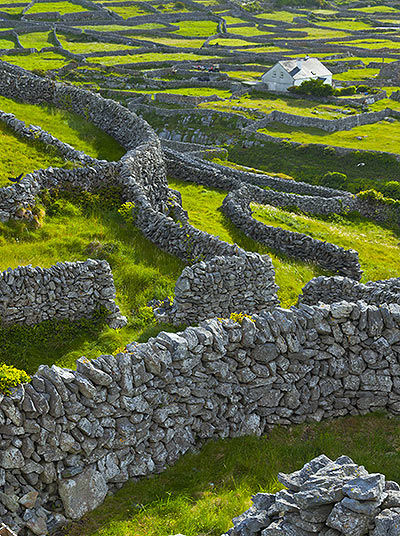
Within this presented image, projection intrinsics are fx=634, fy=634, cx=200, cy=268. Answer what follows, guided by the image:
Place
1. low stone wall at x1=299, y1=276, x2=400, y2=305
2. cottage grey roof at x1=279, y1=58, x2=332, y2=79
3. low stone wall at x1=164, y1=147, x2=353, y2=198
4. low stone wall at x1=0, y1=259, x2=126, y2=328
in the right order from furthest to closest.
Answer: cottage grey roof at x1=279, y1=58, x2=332, y2=79 → low stone wall at x1=164, y1=147, x2=353, y2=198 → low stone wall at x1=299, y1=276, x2=400, y2=305 → low stone wall at x1=0, y1=259, x2=126, y2=328

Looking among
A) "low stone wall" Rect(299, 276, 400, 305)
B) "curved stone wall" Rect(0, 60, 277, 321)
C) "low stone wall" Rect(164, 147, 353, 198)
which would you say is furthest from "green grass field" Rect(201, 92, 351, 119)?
"low stone wall" Rect(299, 276, 400, 305)

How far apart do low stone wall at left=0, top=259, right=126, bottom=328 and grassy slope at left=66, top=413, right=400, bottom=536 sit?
7942 mm

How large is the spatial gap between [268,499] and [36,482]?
4.23 m

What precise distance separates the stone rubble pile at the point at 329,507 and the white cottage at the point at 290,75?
128m

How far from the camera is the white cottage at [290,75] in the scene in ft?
425

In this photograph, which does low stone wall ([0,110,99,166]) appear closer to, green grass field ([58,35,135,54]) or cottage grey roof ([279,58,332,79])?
cottage grey roof ([279,58,332,79])

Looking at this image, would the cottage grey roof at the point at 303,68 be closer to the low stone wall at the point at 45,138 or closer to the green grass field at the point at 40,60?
the green grass field at the point at 40,60

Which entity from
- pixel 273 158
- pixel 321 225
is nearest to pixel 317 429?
pixel 321 225

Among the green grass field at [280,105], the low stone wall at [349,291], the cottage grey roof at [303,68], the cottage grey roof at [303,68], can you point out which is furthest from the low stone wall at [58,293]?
the cottage grey roof at [303,68]

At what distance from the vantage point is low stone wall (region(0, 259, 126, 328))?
1856 cm

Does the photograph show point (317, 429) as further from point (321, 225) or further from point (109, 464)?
point (321, 225)

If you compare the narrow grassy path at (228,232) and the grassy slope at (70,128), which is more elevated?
the grassy slope at (70,128)

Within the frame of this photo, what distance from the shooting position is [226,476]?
1238 cm

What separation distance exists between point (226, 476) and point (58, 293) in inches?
356
